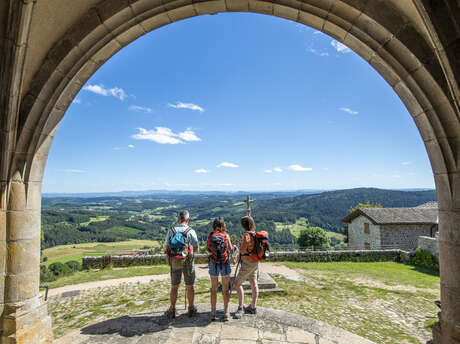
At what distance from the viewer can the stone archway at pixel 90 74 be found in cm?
236

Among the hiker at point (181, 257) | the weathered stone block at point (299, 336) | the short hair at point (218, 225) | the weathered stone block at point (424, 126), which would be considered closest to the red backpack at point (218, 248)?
the short hair at point (218, 225)

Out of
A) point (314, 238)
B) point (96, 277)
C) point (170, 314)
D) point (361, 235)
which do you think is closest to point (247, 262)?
point (170, 314)

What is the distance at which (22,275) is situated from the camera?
2.73 meters

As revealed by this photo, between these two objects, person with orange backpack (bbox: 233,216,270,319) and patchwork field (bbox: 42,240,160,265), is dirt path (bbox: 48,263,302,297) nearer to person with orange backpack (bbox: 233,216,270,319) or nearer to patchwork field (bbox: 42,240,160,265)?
person with orange backpack (bbox: 233,216,270,319)

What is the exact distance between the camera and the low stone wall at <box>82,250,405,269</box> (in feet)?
35.2

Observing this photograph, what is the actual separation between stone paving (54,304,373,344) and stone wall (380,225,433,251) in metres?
17.6

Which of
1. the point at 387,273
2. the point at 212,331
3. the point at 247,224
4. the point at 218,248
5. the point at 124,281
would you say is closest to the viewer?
the point at 212,331

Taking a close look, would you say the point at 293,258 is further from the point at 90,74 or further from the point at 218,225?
the point at 90,74

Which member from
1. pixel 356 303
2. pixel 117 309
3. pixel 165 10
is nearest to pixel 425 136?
pixel 165 10

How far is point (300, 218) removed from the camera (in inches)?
3575

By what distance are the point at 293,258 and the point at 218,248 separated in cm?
968

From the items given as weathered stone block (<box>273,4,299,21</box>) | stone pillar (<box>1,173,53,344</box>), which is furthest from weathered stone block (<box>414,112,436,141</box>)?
stone pillar (<box>1,173,53,344</box>)

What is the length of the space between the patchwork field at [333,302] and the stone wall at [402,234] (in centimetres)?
999

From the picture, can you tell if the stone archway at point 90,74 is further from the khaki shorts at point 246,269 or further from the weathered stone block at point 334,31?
the khaki shorts at point 246,269
